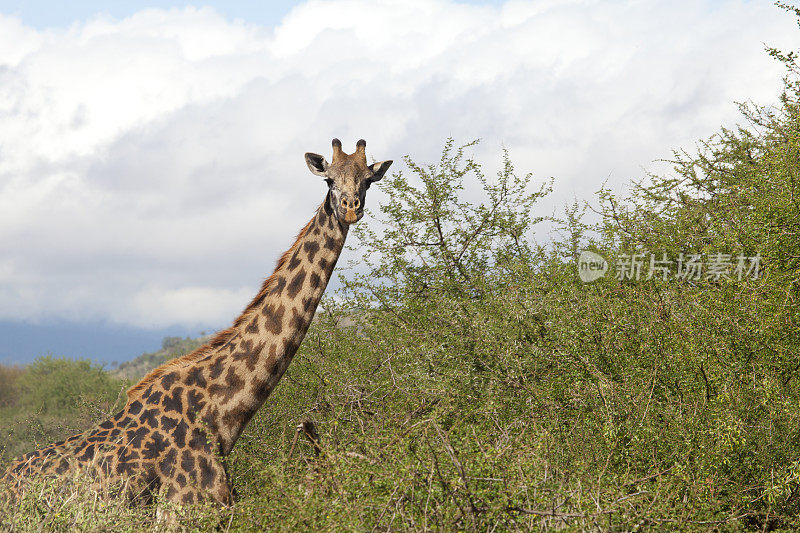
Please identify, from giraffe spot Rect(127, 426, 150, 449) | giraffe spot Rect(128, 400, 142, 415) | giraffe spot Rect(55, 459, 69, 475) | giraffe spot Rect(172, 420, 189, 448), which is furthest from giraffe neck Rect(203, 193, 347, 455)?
giraffe spot Rect(55, 459, 69, 475)

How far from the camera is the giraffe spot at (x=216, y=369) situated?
7.45 m

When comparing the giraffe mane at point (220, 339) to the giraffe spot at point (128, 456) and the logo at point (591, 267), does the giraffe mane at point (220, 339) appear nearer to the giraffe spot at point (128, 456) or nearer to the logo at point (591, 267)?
the giraffe spot at point (128, 456)

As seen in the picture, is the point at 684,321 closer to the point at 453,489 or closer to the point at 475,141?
the point at 453,489

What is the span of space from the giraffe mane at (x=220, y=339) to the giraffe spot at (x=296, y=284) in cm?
24

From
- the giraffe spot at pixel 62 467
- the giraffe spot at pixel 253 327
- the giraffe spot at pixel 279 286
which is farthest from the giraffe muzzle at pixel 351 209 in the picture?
→ the giraffe spot at pixel 62 467

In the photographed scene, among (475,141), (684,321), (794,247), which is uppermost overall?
(475,141)

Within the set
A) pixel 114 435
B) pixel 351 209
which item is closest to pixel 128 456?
pixel 114 435

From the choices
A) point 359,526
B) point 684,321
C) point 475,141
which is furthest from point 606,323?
point 475,141

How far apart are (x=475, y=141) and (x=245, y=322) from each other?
8044mm

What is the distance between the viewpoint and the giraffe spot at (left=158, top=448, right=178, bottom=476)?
6.90 m

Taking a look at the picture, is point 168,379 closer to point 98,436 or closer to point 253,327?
point 98,436

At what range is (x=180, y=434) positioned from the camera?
Answer: 709cm

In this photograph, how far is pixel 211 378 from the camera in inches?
293

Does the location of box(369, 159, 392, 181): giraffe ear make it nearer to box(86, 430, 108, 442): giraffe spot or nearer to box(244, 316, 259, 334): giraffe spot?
box(244, 316, 259, 334): giraffe spot
